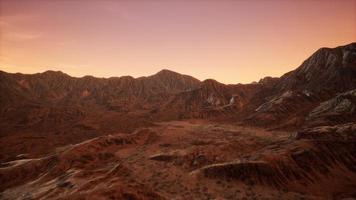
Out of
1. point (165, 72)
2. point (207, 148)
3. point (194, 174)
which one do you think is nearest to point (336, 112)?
point (207, 148)

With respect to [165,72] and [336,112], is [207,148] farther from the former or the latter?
[165,72]

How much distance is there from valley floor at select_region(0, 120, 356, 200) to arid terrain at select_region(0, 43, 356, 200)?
11 centimetres

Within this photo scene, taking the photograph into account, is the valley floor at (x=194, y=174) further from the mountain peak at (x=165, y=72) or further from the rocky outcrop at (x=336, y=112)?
the mountain peak at (x=165, y=72)

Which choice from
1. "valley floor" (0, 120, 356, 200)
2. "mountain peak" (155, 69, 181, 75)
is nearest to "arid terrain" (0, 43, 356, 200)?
"valley floor" (0, 120, 356, 200)

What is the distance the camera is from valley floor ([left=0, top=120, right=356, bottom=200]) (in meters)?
23.6

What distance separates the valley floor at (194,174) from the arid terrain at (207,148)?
4.4 inches

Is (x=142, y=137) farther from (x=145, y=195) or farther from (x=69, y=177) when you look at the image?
(x=145, y=195)

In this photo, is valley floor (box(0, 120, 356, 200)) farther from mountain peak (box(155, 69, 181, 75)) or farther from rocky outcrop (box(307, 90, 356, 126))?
mountain peak (box(155, 69, 181, 75))

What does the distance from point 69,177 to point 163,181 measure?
31.2 ft

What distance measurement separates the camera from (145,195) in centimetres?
2139

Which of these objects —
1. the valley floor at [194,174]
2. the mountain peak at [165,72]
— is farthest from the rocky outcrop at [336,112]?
the mountain peak at [165,72]

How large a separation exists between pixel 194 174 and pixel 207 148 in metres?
9.24

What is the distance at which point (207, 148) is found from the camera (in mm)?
38156

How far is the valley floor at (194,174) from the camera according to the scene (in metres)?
23.6
